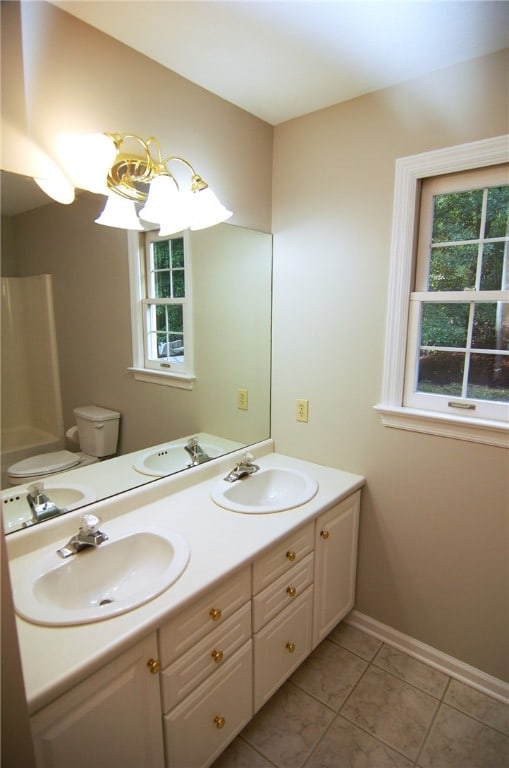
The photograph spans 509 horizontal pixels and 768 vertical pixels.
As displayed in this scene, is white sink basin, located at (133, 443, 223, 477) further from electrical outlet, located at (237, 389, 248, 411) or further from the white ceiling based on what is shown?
the white ceiling

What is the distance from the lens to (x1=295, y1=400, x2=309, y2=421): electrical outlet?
6.73ft

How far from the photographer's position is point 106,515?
144cm

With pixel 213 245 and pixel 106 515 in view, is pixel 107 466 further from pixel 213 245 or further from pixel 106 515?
pixel 213 245

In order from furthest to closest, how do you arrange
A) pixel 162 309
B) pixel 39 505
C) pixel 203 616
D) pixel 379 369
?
pixel 379 369
pixel 162 309
pixel 39 505
pixel 203 616

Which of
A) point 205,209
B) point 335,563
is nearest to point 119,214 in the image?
point 205,209

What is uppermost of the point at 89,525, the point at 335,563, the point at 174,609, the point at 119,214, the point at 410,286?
the point at 119,214

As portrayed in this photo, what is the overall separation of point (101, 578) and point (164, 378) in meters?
0.78

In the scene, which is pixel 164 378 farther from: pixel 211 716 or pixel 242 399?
pixel 211 716

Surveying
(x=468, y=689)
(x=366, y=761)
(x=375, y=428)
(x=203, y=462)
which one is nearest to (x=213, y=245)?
(x=203, y=462)

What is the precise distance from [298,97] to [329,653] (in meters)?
2.48

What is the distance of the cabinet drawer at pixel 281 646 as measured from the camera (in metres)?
1.43

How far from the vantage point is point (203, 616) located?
46.1 inches

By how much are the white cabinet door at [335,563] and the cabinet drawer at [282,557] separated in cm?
8

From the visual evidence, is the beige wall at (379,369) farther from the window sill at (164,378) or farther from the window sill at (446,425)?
the window sill at (164,378)
